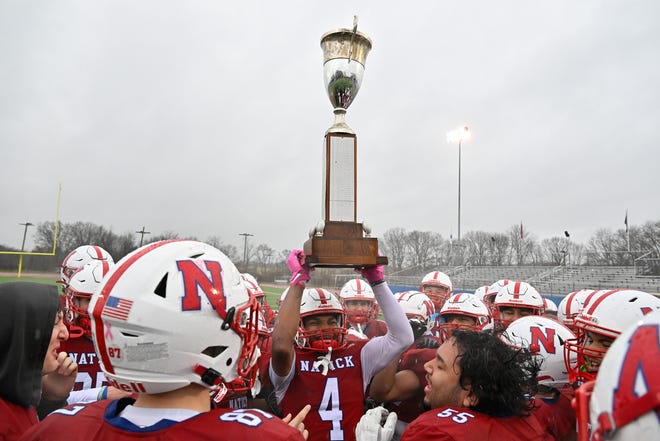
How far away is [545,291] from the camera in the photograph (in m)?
24.1

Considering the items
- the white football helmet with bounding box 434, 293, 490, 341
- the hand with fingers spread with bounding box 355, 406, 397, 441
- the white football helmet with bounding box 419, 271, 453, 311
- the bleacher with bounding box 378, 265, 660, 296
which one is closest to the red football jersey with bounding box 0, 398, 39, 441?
the hand with fingers spread with bounding box 355, 406, 397, 441

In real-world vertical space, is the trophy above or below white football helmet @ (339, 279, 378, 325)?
above

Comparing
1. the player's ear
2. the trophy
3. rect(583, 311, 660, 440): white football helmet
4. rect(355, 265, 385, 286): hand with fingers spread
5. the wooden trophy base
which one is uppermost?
the trophy

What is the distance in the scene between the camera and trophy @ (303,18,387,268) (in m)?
2.53

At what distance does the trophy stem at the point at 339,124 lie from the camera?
9.22ft

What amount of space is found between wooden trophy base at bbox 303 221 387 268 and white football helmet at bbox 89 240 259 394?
106 cm

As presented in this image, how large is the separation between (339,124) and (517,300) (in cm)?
290

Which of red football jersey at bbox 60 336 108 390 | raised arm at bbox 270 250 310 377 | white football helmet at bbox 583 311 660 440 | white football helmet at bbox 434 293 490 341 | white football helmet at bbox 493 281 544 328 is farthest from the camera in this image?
white football helmet at bbox 493 281 544 328

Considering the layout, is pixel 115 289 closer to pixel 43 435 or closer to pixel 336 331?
pixel 43 435

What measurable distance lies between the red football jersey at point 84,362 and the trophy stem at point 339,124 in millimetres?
2410

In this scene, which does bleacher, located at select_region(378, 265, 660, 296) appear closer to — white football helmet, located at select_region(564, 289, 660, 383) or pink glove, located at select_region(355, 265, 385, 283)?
white football helmet, located at select_region(564, 289, 660, 383)

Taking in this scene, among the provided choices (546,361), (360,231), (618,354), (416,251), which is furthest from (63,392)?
(416,251)

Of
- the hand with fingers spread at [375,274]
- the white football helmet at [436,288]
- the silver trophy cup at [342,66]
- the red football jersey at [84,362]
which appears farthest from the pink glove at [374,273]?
the white football helmet at [436,288]

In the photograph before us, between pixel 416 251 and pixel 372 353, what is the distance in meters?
49.3
